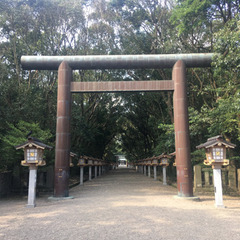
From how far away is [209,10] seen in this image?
46.1 feet

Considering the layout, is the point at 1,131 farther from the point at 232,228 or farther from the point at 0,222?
the point at 232,228

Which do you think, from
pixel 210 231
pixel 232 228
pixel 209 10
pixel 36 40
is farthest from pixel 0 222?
pixel 36 40

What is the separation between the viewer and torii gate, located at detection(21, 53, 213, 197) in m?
11.3

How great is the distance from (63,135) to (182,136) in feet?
18.6

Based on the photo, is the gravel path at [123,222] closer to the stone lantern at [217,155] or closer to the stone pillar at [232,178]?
the stone lantern at [217,155]

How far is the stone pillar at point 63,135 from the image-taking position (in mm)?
11266

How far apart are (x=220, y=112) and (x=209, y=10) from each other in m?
6.39

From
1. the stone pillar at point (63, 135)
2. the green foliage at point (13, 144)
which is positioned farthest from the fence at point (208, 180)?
the green foliage at point (13, 144)

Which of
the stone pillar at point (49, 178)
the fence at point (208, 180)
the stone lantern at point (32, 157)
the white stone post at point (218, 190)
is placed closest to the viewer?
the white stone post at point (218, 190)

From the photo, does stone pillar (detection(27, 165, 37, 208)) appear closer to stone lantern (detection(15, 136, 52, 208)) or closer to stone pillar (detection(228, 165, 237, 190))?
stone lantern (detection(15, 136, 52, 208))

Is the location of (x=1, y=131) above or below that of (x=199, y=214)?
above

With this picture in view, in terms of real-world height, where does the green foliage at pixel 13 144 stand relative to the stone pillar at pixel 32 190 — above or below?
above

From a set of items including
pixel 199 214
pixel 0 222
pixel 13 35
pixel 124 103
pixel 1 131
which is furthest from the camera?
pixel 124 103

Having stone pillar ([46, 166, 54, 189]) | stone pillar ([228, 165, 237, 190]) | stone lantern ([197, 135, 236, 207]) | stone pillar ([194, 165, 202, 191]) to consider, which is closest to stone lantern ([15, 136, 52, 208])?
stone pillar ([46, 166, 54, 189])
